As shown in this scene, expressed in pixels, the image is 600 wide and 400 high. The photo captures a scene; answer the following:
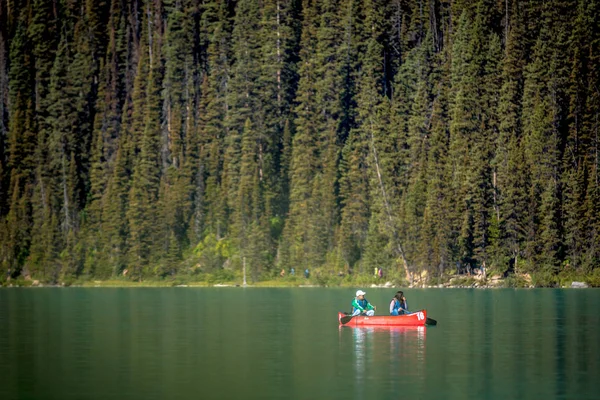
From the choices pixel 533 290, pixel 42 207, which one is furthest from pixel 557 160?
pixel 42 207

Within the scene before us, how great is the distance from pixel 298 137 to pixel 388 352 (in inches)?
3279

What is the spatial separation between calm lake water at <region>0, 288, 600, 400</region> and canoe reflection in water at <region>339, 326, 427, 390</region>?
6 centimetres

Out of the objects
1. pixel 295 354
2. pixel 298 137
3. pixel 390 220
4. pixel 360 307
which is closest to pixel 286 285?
pixel 390 220

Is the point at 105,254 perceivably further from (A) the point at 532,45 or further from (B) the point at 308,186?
(A) the point at 532,45

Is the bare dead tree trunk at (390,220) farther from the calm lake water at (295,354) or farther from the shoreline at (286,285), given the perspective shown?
the calm lake water at (295,354)

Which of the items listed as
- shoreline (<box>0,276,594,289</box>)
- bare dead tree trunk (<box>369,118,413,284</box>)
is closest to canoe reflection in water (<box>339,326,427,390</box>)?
shoreline (<box>0,276,594,289</box>)

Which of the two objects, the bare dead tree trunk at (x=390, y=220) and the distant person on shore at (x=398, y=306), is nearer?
the distant person on shore at (x=398, y=306)

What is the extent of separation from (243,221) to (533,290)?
133 feet

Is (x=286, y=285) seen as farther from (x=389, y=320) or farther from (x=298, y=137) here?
(x=389, y=320)

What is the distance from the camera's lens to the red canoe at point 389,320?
5375cm

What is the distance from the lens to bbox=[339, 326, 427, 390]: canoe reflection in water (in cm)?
3612

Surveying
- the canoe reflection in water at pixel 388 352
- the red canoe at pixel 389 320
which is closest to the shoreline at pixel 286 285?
the red canoe at pixel 389 320

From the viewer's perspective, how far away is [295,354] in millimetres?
42562

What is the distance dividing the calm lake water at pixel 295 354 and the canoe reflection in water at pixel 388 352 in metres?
0.06
